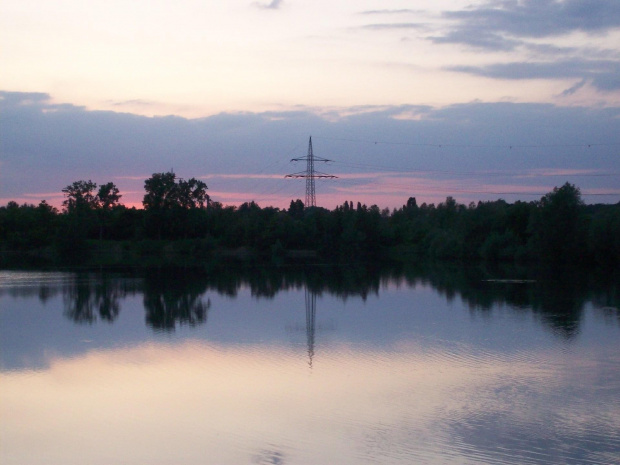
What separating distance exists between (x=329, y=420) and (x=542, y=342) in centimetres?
700

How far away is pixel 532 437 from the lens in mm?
7359

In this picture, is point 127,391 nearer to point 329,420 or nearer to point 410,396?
point 329,420

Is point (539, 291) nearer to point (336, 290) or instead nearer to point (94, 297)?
point (336, 290)

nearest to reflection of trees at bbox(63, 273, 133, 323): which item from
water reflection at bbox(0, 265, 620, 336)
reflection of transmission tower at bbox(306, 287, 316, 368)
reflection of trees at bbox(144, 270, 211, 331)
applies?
water reflection at bbox(0, 265, 620, 336)

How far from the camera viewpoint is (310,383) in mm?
10125

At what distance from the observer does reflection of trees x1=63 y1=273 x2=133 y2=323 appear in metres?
18.4

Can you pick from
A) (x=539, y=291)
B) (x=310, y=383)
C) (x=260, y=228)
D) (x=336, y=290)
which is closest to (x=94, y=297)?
(x=336, y=290)

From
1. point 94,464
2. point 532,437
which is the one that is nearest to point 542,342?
point 532,437

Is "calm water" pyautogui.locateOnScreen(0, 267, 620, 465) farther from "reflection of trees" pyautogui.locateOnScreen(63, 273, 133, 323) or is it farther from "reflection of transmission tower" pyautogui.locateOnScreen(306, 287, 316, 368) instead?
"reflection of trees" pyautogui.locateOnScreen(63, 273, 133, 323)

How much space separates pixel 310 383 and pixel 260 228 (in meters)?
50.2

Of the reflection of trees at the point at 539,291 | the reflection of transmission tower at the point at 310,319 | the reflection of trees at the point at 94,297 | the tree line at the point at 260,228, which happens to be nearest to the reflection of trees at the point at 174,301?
the reflection of trees at the point at 94,297

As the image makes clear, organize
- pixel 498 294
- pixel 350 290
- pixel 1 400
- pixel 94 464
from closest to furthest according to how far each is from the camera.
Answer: pixel 94 464 < pixel 1 400 < pixel 498 294 < pixel 350 290

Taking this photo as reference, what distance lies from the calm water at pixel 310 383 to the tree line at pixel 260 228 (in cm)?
3155

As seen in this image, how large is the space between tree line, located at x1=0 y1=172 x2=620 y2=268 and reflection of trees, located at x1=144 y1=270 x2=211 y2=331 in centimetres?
2665
